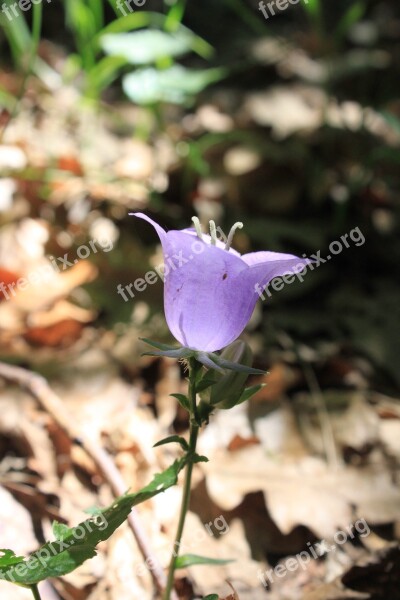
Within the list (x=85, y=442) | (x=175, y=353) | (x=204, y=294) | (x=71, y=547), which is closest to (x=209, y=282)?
(x=204, y=294)

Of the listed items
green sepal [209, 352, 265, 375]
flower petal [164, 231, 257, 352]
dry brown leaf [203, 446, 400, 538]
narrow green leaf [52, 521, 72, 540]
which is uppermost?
flower petal [164, 231, 257, 352]

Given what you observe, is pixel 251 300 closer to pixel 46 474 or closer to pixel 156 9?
pixel 46 474

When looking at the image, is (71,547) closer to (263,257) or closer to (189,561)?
(189,561)

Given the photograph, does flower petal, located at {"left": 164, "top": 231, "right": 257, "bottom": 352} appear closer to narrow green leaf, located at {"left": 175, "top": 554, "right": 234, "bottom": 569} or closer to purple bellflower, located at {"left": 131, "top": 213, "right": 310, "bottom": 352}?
purple bellflower, located at {"left": 131, "top": 213, "right": 310, "bottom": 352}

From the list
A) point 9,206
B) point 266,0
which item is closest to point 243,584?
point 9,206

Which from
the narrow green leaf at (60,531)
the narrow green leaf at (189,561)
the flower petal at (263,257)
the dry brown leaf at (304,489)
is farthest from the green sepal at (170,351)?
the dry brown leaf at (304,489)

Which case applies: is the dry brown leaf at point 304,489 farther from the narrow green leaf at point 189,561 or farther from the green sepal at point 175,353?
the green sepal at point 175,353

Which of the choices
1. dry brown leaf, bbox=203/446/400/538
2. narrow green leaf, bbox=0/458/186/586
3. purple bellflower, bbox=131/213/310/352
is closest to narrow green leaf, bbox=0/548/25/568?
narrow green leaf, bbox=0/458/186/586
